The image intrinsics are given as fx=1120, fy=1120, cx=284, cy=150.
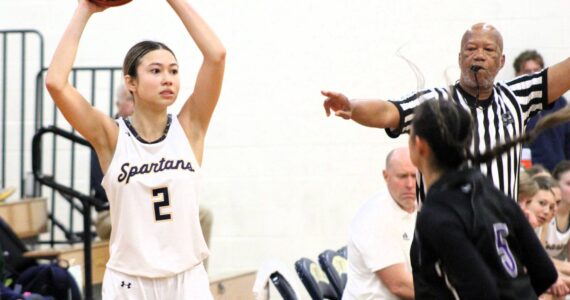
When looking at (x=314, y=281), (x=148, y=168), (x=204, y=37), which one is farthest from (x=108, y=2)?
(x=314, y=281)

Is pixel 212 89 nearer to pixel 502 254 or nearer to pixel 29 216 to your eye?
pixel 502 254

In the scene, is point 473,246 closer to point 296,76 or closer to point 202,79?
point 202,79

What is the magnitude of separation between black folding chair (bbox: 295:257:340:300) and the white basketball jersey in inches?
64.7

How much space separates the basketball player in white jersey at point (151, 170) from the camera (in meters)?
4.36

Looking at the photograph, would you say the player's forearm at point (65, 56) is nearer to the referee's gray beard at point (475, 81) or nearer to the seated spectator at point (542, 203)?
the referee's gray beard at point (475, 81)

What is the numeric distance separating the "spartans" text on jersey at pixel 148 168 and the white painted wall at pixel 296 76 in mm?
4388

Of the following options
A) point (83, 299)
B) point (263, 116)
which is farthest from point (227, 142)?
point (83, 299)

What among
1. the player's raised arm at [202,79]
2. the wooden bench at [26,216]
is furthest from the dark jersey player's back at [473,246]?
the wooden bench at [26,216]

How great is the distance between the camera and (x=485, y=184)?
329 cm

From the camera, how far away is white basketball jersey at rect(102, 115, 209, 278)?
4.36m

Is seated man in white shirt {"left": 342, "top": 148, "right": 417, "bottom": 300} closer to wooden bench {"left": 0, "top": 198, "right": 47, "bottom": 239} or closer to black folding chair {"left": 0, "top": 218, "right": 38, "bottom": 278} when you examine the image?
black folding chair {"left": 0, "top": 218, "right": 38, "bottom": 278}

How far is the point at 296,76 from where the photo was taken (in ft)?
28.8

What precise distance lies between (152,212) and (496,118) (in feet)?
4.70

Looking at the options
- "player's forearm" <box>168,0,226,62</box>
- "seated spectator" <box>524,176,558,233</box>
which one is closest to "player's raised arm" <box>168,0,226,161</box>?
"player's forearm" <box>168,0,226,62</box>
